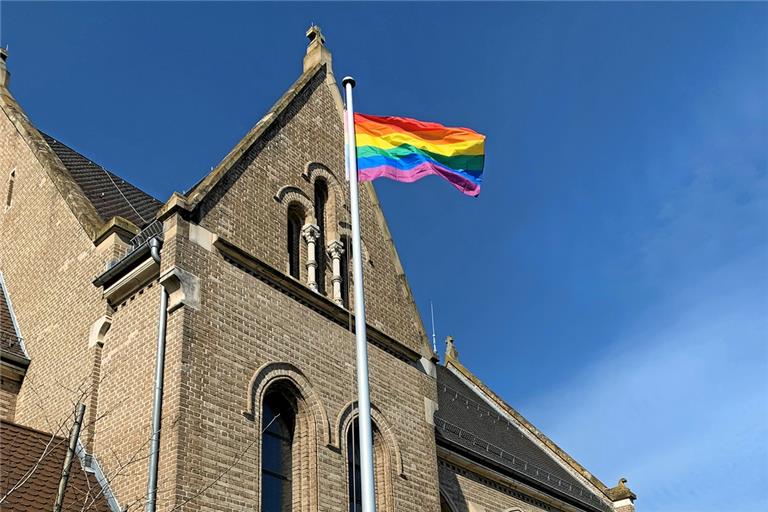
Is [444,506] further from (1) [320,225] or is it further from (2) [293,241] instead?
(2) [293,241]

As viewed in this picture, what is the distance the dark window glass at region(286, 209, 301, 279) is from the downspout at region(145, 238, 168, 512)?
2725 mm

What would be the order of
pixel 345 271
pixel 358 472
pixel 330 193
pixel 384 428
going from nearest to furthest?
pixel 358 472
pixel 384 428
pixel 345 271
pixel 330 193

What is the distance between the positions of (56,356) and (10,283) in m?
3.42

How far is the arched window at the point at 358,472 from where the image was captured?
14.1 meters

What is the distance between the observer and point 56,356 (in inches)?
575

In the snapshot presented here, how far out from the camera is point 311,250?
15.6 metres

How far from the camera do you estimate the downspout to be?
1112 centimetres

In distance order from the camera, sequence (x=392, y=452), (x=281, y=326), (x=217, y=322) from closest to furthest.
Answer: (x=217, y=322), (x=281, y=326), (x=392, y=452)

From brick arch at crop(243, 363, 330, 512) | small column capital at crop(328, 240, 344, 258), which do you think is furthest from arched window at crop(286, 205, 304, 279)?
brick arch at crop(243, 363, 330, 512)

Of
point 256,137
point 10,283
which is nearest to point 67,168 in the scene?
point 10,283

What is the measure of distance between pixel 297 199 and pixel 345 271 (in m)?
1.62

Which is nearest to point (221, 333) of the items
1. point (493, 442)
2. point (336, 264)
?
point (336, 264)

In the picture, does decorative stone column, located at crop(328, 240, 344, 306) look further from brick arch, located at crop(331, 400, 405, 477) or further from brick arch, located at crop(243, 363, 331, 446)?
brick arch, located at crop(243, 363, 331, 446)

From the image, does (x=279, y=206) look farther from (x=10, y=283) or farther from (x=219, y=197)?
(x=10, y=283)
